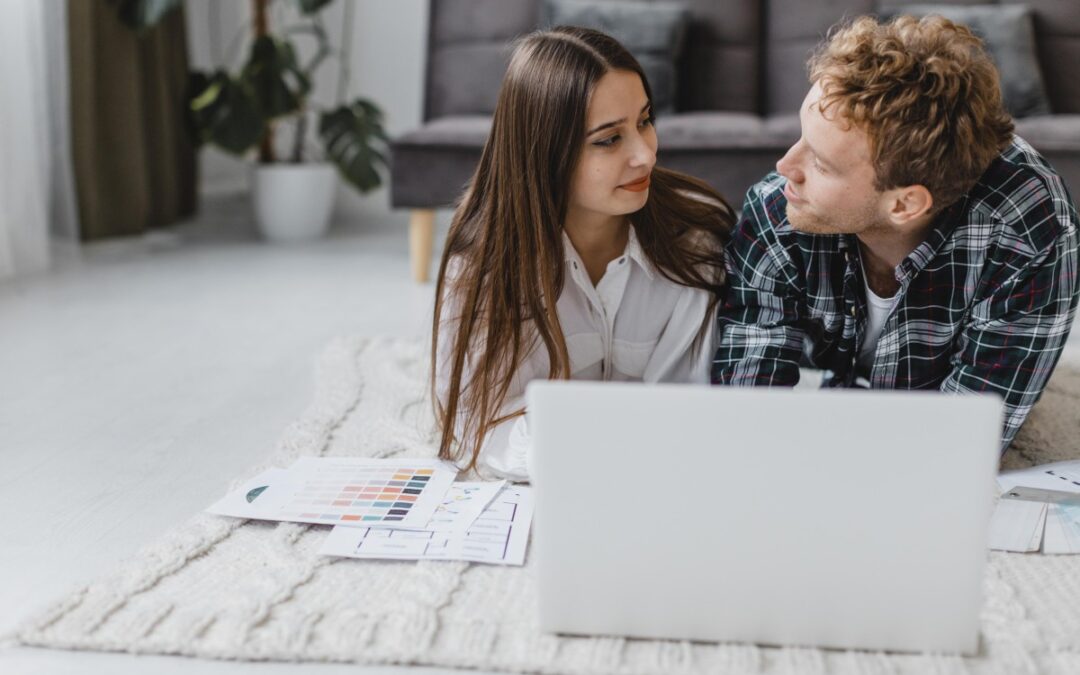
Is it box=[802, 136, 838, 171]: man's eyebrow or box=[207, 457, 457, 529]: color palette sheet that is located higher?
box=[802, 136, 838, 171]: man's eyebrow

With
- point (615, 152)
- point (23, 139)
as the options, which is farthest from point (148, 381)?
point (23, 139)

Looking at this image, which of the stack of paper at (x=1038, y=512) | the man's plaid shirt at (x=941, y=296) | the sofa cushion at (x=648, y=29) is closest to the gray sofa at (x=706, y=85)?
Answer: the sofa cushion at (x=648, y=29)

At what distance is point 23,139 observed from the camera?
2848 mm

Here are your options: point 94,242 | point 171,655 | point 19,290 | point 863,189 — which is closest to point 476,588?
point 171,655

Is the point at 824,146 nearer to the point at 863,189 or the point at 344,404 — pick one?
the point at 863,189

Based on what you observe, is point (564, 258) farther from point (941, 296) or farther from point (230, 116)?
point (230, 116)

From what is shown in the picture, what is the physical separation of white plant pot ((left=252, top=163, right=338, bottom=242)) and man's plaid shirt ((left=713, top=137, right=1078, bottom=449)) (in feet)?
7.28

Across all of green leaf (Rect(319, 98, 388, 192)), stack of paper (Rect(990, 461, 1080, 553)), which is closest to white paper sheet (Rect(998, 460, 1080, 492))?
stack of paper (Rect(990, 461, 1080, 553))

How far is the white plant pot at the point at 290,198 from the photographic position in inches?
137

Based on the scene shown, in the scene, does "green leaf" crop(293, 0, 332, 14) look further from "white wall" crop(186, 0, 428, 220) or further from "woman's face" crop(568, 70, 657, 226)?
"woman's face" crop(568, 70, 657, 226)

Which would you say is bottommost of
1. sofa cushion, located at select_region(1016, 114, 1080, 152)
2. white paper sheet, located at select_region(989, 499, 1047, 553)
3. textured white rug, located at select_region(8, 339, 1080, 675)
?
textured white rug, located at select_region(8, 339, 1080, 675)

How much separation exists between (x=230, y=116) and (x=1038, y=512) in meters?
2.57

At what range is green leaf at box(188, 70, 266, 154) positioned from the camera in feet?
10.6

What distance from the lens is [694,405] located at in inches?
37.3
